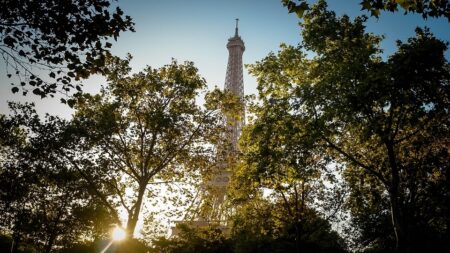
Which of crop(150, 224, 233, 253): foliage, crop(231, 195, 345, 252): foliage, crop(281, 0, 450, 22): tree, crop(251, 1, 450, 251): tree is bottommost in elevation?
crop(150, 224, 233, 253): foliage

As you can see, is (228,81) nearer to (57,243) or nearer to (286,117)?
(57,243)

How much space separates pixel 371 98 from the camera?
44.0 feet

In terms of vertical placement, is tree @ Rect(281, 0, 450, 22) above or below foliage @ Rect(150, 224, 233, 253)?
above

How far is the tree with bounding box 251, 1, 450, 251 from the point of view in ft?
43.9

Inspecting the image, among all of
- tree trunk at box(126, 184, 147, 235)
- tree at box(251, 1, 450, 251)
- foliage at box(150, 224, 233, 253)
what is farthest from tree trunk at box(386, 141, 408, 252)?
foliage at box(150, 224, 233, 253)

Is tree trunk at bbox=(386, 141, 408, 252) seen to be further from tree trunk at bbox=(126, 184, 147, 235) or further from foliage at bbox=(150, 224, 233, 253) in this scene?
foliage at bbox=(150, 224, 233, 253)

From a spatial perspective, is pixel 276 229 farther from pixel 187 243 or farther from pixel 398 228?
pixel 398 228

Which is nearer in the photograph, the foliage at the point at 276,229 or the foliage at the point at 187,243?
the foliage at the point at 276,229

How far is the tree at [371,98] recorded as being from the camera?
43.9 feet

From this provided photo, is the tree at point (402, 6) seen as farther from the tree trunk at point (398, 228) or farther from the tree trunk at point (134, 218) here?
the tree trunk at point (134, 218)

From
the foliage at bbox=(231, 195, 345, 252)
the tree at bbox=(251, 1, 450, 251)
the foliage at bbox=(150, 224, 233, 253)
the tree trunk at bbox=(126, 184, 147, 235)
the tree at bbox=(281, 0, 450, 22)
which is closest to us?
the tree at bbox=(281, 0, 450, 22)

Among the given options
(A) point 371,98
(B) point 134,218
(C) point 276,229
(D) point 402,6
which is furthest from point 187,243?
(D) point 402,6

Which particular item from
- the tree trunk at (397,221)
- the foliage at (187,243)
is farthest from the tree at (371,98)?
the foliage at (187,243)

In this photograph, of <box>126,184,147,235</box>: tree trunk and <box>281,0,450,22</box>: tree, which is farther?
<box>126,184,147,235</box>: tree trunk
